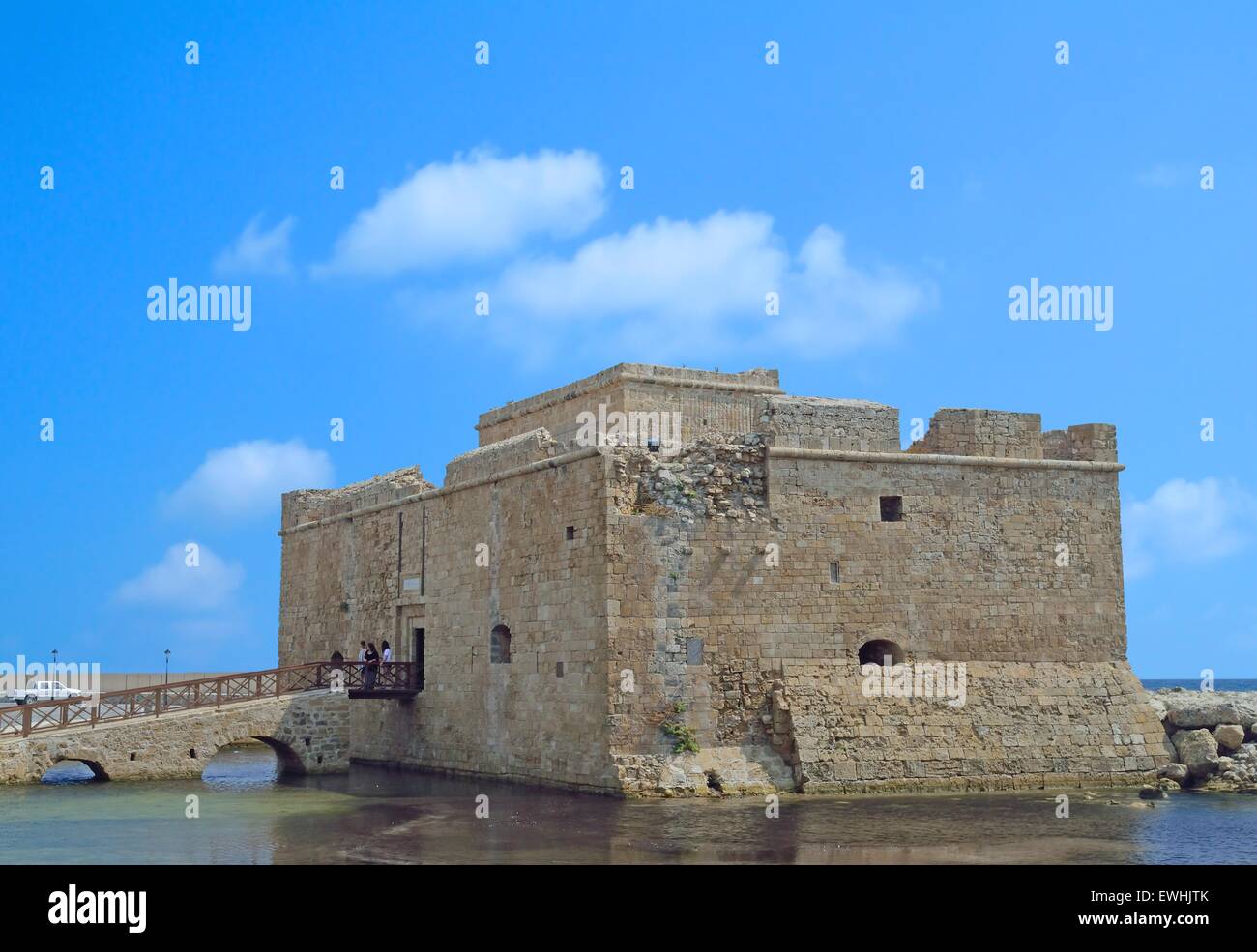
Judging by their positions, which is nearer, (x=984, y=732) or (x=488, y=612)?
(x=984, y=732)

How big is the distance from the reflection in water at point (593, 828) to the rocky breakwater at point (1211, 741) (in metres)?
0.87

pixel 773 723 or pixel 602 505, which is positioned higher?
pixel 602 505

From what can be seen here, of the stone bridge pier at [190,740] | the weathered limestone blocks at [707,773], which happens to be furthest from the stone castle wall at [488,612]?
the stone bridge pier at [190,740]

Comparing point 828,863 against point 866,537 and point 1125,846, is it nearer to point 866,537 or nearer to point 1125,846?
point 1125,846

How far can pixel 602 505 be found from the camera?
18.5 meters

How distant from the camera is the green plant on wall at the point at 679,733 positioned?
18.1 m

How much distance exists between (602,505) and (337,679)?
8.05 metres

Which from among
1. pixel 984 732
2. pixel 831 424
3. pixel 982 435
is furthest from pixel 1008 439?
pixel 984 732

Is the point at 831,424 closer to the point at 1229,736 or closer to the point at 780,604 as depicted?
the point at 780,604

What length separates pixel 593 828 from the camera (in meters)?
15.2

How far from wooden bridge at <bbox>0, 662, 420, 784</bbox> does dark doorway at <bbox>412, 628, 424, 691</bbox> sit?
8cm

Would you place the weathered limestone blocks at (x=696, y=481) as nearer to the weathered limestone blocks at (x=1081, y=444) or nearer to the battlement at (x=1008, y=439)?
the battlement at (x=1008, y=439)

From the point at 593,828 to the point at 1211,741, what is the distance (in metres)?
11.2
